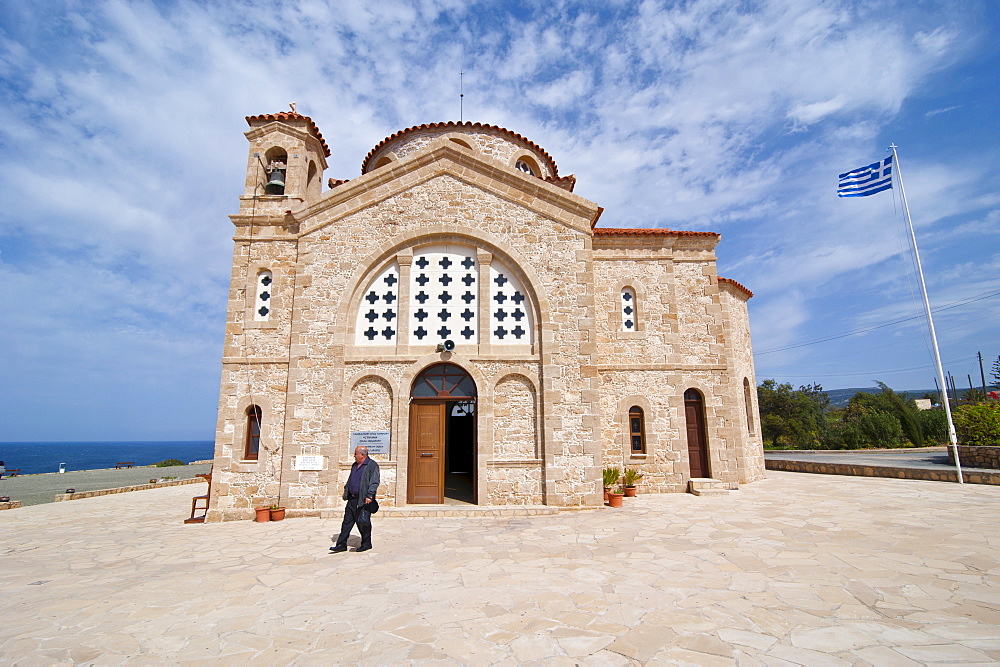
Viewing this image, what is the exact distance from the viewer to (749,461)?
49.6ft

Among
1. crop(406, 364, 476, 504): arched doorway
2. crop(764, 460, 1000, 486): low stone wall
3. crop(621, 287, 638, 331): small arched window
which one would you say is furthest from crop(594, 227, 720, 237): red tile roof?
crop(764, 460, 1000, 486): low stone wall

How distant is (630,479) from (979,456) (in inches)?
454

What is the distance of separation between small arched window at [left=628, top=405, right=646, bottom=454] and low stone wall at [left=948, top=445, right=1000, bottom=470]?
34.6 feet

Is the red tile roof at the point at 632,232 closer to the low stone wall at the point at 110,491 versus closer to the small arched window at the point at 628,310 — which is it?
the small arched window at the point at 628,310

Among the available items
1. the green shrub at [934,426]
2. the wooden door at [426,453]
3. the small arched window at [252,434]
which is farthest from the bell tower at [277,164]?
the green shrub at [934,426]

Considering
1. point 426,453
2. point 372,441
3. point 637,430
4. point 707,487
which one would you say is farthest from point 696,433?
point 372,441

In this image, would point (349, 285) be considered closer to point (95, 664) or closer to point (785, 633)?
point (95, 664)

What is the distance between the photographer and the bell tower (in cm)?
1237

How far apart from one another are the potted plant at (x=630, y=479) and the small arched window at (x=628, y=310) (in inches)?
155

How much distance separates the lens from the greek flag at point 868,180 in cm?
1441

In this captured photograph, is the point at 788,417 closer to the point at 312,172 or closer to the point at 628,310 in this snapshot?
the point at 628,310

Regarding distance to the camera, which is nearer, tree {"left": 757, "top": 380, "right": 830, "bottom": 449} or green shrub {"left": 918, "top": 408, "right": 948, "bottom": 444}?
green shrub {"left": 918, "top": 408, "right": 948, "bottom": 444}

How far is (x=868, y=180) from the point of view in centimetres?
1472

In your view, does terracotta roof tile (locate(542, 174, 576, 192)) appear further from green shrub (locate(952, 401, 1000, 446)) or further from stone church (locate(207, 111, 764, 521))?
green shrub (locate(952, 401, 1000, 446))
